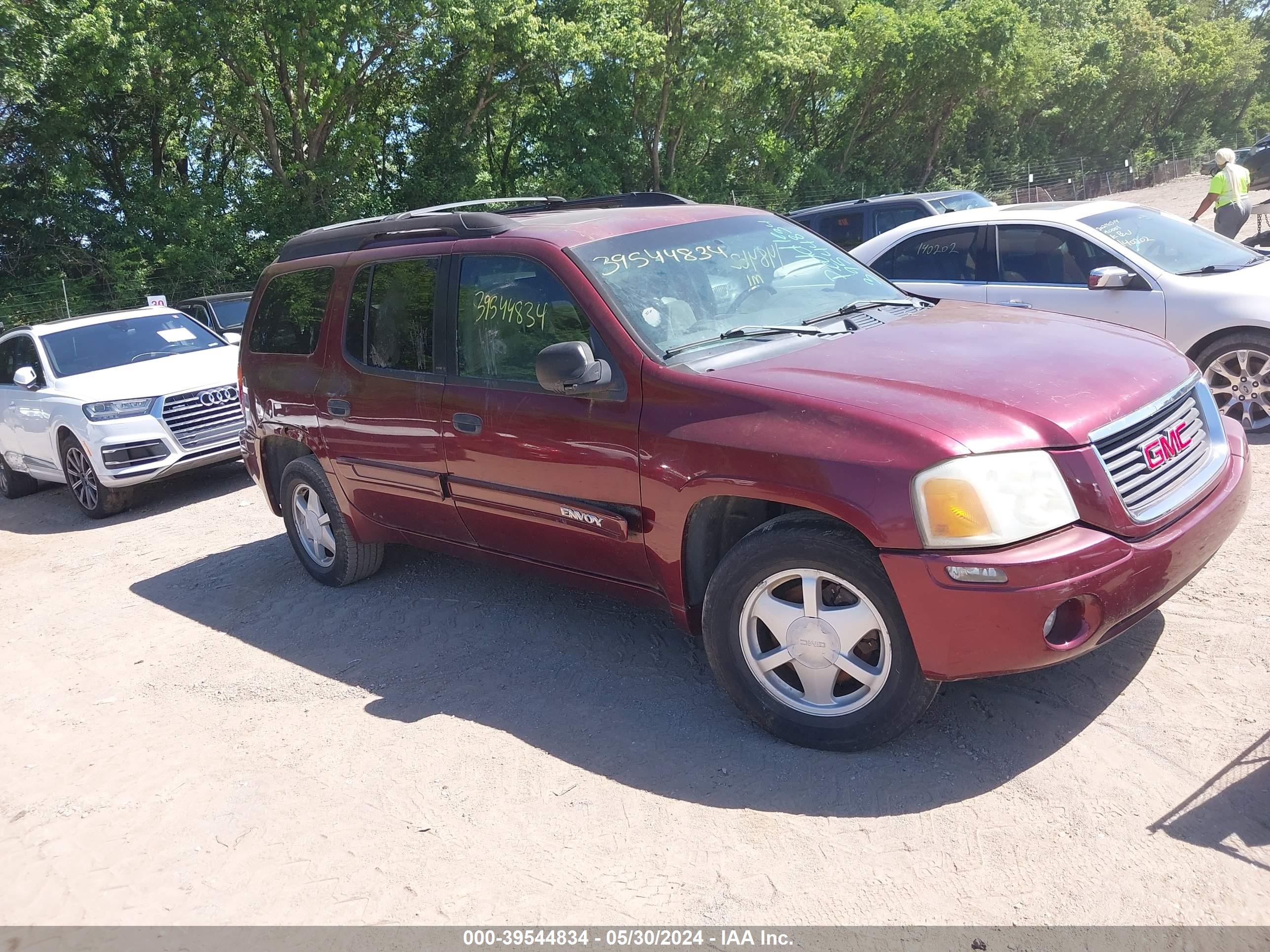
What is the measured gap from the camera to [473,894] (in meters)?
3.21

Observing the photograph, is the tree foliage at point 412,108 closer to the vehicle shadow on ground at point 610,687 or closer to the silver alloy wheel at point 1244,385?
the vehicle shadow on ground at point 610,687

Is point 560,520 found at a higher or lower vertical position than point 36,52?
lower

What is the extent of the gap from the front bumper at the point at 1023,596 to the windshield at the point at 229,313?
38.7ft

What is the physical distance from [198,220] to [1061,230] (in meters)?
19.6

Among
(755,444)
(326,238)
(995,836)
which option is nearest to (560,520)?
(755,444)

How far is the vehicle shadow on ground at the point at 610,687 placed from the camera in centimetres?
356

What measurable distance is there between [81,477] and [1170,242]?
8846 millimetres

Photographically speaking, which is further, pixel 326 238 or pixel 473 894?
pixel 326 238

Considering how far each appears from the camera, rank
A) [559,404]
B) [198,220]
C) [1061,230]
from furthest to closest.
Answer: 1. [198,220]
2. [1061,230]
3. [559,404]

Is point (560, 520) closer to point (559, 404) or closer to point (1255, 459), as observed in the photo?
point (559, 404)

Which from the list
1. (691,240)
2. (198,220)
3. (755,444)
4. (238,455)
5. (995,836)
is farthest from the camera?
(198,220)

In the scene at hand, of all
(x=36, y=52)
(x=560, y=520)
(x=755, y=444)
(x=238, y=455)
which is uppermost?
(x=36, y=52)

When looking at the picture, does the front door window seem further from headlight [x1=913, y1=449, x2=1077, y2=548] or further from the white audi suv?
the white audi suv
